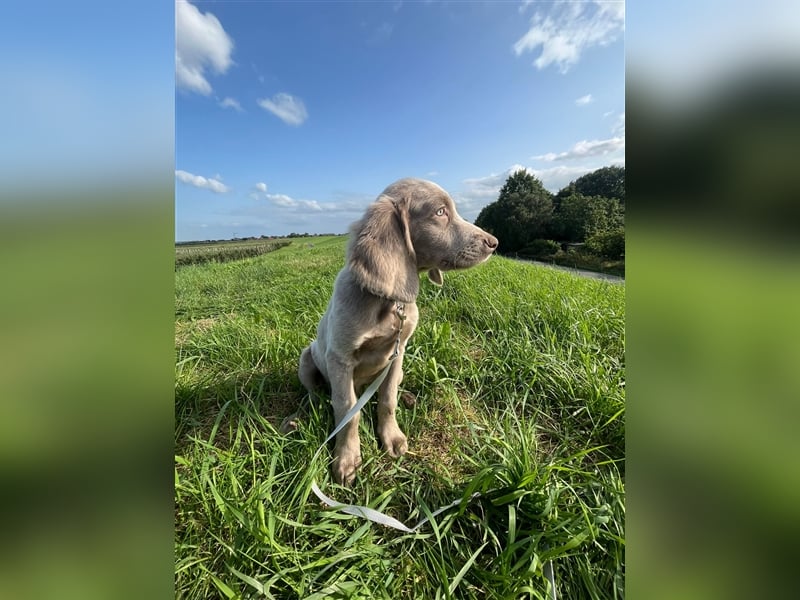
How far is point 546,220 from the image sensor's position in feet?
23.0

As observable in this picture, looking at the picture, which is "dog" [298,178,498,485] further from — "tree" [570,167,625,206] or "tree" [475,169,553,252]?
"tree" [475,169,553,252]

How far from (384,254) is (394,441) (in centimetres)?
137

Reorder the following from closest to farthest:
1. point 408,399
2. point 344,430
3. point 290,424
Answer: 1. point 344,430
2. point 290,424
3. point 408,399

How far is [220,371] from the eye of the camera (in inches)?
128

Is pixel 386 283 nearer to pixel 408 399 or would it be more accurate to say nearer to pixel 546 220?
pixel 408 399

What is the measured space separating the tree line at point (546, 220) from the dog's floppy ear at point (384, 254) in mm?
1197

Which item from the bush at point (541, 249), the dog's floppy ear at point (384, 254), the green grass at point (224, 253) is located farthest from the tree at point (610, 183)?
the green grass at point (224, 253)

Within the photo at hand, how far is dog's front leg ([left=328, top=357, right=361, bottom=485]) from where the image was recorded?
2148mm

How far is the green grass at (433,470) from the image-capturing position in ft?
5.15

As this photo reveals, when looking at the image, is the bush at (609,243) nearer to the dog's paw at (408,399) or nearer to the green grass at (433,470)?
the green grass at (433,470)
